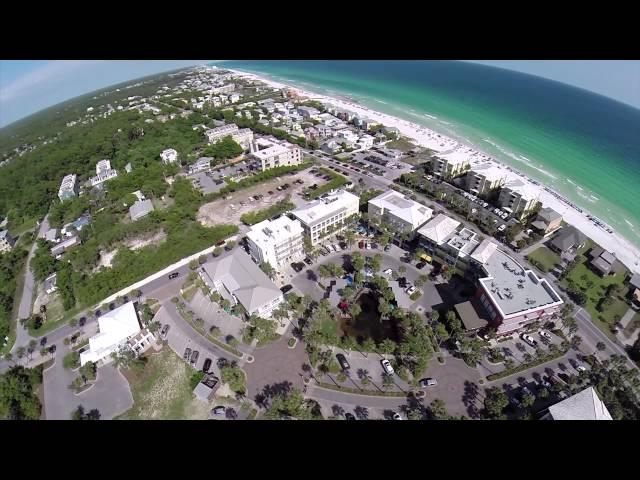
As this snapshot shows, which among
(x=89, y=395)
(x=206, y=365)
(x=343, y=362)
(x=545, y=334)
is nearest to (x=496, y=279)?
(x=545, y=334)

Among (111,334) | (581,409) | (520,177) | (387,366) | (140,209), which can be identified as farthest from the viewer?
(520,177)

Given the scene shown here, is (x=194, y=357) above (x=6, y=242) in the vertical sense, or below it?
below

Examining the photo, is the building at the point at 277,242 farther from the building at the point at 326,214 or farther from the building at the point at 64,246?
the building at the point at 64,246

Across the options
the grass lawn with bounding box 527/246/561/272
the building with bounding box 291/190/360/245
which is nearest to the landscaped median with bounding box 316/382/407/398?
the building with bounding box 291/190/360/245

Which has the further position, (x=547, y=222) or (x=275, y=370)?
(x=547, y=222)

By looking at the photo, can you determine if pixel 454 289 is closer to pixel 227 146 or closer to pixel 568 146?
pixel 227 146

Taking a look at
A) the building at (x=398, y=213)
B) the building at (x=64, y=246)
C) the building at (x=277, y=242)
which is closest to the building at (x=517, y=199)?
the building at (x=398, y=213)

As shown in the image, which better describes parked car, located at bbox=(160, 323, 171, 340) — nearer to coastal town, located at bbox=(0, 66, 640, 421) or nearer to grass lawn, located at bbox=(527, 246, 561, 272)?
coastal town, located at bbox=(0, 66, 640, 421)

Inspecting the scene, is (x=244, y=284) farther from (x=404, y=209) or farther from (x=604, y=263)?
(x=604, y=263)
